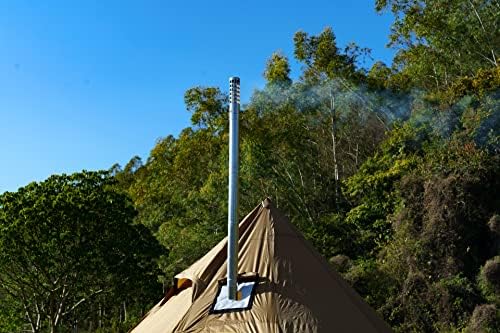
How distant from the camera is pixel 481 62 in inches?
749

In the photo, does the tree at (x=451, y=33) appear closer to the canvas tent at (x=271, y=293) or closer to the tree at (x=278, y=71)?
the tree at (x=278, y=71)

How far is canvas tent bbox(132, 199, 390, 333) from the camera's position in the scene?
A: 21.3 ft

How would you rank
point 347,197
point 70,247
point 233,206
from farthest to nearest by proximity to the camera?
point 347,197 → point 70,247 → point 233,206

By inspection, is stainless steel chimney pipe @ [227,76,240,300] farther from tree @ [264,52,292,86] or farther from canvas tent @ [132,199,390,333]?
tree @ [264,52,292,86]

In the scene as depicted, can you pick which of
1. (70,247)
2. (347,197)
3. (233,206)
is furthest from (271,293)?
(347,197)

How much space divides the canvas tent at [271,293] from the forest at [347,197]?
6.40 metres

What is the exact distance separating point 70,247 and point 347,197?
26.5 ft

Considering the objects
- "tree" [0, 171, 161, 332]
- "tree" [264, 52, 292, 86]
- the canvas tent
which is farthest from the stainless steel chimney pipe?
"tree" [264, 52, 292, 86]

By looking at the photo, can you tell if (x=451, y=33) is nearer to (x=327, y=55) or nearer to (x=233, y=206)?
(x=327, y=55)

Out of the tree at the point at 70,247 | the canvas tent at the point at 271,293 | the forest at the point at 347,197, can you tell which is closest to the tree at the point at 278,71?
the forest at the point at 347,197

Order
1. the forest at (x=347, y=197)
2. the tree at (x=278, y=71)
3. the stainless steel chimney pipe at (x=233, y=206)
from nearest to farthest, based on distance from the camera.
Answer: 1. the stainless steel chimney pipe at (x=233, y=206)
2. the forest at (x=347, y=197)
3. the tree at (x=278, y=71)

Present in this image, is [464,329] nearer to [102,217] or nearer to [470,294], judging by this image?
[470,294]

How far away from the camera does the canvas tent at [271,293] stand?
6492 millimetres

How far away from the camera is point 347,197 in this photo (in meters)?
19.8
